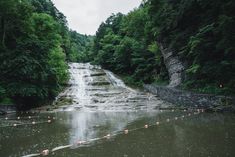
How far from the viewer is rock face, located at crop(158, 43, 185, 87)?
2814 cm

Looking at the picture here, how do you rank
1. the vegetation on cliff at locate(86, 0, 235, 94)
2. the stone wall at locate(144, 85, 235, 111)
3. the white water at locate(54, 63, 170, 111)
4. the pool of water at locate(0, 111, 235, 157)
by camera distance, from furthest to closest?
1. the white water at locate(54, 63, 170, 111)
2. the vegetation on cliff at locate(86, 0, 235, 94)
3. the stone wall at locate(144, 85, 235, 111)
4. the pool of water at locate(0, 111, 235, 157)

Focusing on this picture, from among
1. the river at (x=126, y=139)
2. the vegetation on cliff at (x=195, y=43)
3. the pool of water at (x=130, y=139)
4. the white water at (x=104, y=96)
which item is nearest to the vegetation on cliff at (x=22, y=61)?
the white water at (x=104, y=96)

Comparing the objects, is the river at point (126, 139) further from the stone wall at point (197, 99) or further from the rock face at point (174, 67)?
the rock face at point (174, 67)

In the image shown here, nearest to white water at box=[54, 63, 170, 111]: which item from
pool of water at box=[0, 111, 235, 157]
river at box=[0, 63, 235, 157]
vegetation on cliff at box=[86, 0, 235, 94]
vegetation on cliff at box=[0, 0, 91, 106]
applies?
vegetation on cliff at box=[0, 0, 91, 106]

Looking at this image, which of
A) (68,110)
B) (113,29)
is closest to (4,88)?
(68,110)

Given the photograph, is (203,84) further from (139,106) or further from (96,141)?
(96,141)

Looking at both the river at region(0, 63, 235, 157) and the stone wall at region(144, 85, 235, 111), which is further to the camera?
the stone wall at region(144, 85, 235, 111)

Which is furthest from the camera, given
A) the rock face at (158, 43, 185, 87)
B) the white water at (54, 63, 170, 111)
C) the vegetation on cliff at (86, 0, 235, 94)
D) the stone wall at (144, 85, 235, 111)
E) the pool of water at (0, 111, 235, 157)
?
the rock face at (158, 43, 185, 87)

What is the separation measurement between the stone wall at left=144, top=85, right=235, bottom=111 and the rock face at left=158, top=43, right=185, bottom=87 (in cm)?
151

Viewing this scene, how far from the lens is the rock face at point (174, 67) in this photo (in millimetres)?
28141

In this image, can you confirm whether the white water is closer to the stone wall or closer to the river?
the stone wall

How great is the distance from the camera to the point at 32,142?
1160cm

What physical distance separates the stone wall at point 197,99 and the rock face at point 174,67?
1.51 m

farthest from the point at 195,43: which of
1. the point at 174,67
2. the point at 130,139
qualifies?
the point at 130,139
